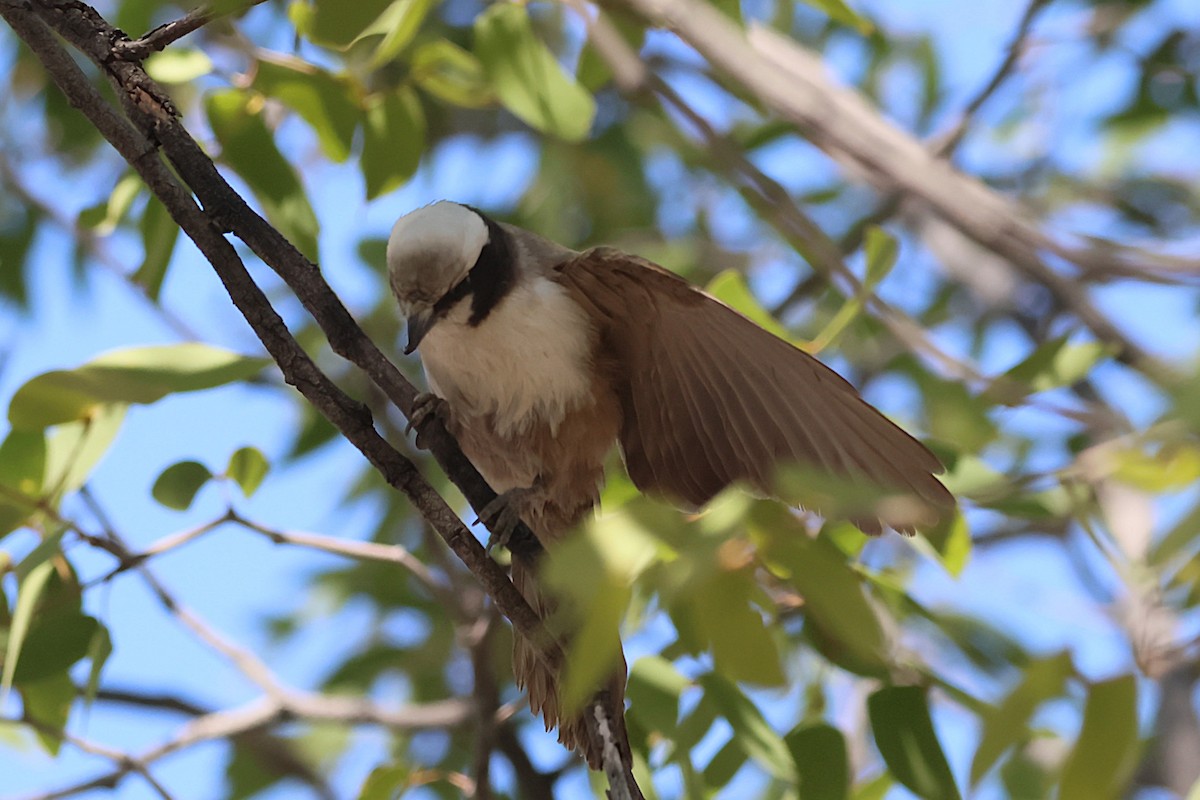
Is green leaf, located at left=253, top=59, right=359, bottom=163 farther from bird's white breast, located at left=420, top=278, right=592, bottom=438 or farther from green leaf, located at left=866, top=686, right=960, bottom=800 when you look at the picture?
green leaf, located at left=866, top=686, right=960, bottom=800

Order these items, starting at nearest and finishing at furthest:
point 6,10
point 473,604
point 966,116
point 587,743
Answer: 1. point 6,10
2. point 587,743
3. point 966,116
4. point 473,604

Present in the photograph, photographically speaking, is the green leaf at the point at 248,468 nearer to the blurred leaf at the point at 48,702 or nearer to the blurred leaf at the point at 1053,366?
the blurred leaf at the point at 48,702

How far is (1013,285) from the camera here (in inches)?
173

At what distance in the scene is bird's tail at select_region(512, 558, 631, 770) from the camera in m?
2.04

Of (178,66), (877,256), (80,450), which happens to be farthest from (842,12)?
(80,450)

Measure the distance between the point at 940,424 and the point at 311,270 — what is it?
132 centimetres

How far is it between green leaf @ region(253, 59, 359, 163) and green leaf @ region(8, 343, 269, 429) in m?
0.48

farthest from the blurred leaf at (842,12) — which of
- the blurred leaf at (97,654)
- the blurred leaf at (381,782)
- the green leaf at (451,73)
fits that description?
the blurred leaf at (97,654)

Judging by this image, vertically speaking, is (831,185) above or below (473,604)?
above

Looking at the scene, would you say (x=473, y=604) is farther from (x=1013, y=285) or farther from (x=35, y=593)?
(x=1013, y=285)

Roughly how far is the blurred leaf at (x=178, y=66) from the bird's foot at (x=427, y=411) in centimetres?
71

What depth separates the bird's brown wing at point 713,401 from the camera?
78.4 inches

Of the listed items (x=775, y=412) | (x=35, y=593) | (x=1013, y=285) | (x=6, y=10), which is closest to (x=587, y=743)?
(x=775, y=412)

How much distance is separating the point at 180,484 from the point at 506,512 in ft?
2.14
